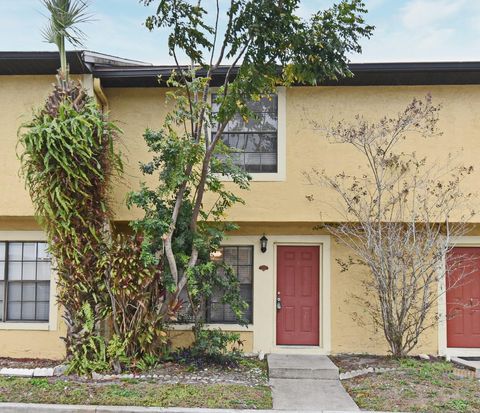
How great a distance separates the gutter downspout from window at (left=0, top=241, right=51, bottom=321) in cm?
295

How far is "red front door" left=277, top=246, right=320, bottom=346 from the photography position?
10398 millimetres

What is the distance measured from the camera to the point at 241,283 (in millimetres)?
10516

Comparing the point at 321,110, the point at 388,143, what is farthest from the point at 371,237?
the point at 321,110

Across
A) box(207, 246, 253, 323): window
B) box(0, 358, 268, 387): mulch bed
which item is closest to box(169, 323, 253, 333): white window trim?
box(207, 246, 253, 323): window

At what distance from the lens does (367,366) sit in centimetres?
888

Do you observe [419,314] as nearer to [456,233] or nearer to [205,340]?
[456,233]

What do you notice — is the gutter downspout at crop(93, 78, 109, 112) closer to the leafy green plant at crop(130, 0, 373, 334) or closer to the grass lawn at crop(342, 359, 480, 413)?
the leafy green plant at crop(130, 0, 373, 334)

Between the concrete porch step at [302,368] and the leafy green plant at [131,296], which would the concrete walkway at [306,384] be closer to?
the concrete porch step at [302,368]

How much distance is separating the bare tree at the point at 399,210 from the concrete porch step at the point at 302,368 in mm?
1328

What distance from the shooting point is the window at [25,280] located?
1038cm

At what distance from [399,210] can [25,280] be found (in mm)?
7206

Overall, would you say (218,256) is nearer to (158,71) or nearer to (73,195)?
(73,195)

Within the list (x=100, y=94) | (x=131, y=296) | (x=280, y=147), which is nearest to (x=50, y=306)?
(x=131, y=296)

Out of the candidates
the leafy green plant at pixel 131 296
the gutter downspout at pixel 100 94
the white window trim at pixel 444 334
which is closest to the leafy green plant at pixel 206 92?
the leafy green plant at pixel 131 296
